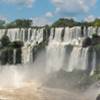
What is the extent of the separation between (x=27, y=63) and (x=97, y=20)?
82.4 feet

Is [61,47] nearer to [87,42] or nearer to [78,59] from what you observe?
[87,42]

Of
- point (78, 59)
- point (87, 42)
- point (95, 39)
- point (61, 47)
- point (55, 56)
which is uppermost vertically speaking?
point (95, 39)

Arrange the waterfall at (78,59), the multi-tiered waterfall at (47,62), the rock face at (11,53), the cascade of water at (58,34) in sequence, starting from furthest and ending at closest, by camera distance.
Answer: the rock face at (11,53)
the cascade of water at (58,34)
the waterfall at (78,59)
the multi-tiered waterfall at (47,62)

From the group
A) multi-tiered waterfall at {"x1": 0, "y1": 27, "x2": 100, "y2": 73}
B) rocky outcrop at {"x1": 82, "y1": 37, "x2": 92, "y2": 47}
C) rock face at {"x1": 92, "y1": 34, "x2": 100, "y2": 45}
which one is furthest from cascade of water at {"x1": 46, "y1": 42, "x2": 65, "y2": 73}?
rock face at {"x1": 92, "y1": 34, "x2": 100, "y2": 45}

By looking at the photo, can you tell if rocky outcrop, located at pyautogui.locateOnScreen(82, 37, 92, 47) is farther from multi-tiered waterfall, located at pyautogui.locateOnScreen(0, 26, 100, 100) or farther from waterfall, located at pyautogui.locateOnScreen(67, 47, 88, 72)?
waterfall, located at pyautogui.locateOnScreen(67, 47, 88, 72)

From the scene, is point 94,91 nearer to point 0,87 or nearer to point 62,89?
point 62,89

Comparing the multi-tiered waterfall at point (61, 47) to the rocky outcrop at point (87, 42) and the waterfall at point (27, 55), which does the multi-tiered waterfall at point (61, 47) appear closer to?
the waterfall at point (27, 55)

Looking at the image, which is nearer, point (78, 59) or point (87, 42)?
point (78, 59)

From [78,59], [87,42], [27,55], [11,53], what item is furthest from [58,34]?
[78,59]

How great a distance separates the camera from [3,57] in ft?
182

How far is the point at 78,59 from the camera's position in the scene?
1817 inches

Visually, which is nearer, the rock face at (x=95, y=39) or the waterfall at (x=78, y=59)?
the waterfall at (x=78, y=59)

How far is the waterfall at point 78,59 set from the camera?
4509cm

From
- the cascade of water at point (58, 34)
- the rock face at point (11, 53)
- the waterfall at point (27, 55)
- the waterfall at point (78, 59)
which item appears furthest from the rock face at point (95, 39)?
the rock face at point (11, 53)
